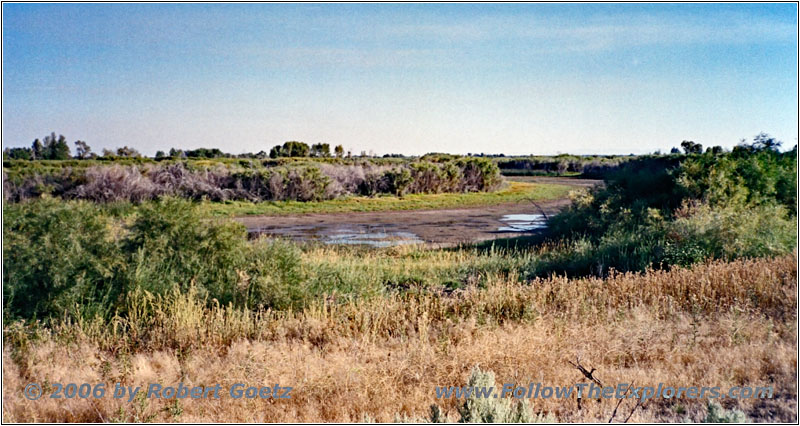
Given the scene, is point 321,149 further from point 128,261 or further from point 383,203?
point 128,261

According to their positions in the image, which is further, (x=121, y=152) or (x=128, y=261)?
(x=121, y=152)

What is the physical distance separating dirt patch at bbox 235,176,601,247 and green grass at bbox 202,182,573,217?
1.23 metres

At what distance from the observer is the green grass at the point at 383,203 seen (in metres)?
29.0

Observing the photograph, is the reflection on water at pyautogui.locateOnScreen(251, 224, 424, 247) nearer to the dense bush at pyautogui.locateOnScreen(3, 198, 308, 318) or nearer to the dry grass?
the dense bush at pyautogui.locateOnScreen(3, 198, 308, 318)

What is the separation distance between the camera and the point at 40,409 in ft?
18.8

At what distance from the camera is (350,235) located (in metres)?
21.8

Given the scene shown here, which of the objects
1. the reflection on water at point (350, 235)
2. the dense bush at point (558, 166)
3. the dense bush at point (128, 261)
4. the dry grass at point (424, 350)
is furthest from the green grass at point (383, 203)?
the dense bush at point (558, 166)

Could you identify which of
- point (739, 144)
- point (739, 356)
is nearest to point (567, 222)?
point (739, 144)

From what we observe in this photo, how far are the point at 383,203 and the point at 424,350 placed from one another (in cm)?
2631

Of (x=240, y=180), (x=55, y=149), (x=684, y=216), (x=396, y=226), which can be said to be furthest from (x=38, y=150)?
(x=684, y=216)

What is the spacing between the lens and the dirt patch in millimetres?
20812

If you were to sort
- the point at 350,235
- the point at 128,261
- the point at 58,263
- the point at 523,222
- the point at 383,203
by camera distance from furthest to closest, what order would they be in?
1. the point at 383,203
2. the point at 523,222
3. the point at 350,235
4. the point at 128,261
5. the point at 58,263

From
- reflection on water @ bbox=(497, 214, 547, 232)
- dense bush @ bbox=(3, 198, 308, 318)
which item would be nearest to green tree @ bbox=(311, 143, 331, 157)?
reflection on water @ bbox=(497, 214, 547, 232)

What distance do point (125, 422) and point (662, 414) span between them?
443 centimetres
